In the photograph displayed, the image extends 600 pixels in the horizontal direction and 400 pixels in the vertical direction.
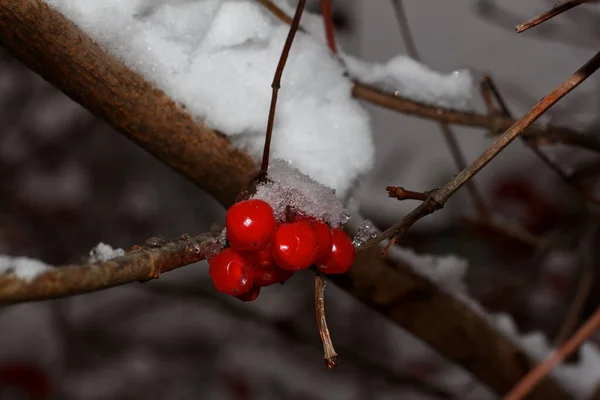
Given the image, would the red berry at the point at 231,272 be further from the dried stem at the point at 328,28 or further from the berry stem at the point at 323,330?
the dried stem at the point at 328,28

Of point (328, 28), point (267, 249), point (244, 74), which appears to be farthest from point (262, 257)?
point (328, 28)

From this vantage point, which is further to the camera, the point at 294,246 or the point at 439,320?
the point at 439,320

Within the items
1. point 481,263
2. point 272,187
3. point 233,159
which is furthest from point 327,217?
point 481,263

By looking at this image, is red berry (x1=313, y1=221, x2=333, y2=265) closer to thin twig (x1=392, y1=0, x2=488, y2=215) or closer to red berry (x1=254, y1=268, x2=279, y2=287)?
red berry (x1=254, y1=268, x2=279, y2=287)

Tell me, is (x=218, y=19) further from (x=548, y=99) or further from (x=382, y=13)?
(x=382, y=13)

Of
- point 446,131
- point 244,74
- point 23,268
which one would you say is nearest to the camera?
point 23,268

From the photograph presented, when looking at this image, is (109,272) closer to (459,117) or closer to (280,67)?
(280,67)

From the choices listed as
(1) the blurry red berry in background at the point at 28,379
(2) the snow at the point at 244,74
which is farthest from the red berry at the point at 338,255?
(1) the blurry red berry in background at the point at 28,379

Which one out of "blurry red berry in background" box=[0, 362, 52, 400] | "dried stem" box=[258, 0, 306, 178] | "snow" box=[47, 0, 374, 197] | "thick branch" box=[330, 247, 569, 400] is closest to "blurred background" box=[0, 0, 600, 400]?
"blurry red berry in background" box=[0, 362, 52, 400]
